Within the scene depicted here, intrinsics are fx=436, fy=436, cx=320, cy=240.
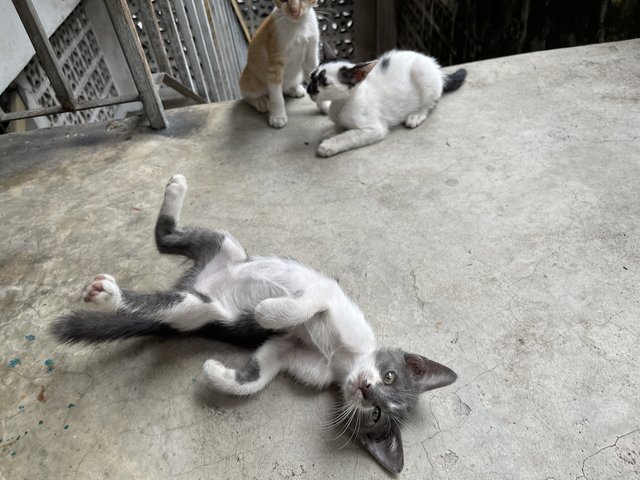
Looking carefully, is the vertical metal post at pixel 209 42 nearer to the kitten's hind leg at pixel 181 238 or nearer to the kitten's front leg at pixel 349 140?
the kitten's front leg at pixel 349 140

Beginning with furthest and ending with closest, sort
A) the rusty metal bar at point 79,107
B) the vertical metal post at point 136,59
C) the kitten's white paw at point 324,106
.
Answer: the kitten's white paw at point 324,106 → the rusty metal bar at point 79,107 → the vertical metal post at point 136,59

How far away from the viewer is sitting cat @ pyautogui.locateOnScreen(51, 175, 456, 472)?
4.38 feet

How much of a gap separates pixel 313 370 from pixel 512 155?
5.42 ft

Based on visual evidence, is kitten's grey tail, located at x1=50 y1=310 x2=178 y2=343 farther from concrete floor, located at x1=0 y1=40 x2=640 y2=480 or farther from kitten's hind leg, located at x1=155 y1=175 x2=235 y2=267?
kitten's hind leg, located at x1=155 y1=175 x2=235 y2=267

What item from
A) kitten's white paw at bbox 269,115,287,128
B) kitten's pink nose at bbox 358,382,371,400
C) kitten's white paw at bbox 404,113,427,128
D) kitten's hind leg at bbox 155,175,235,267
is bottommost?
kitten's pink nose at bbox 358,382,371,400

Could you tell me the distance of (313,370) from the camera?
1472mm

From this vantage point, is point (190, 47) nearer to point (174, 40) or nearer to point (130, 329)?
point (174, 40)

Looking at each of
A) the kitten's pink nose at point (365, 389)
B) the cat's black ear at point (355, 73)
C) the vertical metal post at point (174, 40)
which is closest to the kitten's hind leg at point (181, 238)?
the kitten's pink nose at point (365, 389)

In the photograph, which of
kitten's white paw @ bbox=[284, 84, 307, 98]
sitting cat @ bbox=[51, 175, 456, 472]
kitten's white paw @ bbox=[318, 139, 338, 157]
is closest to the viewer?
sitting cat @ bbox=[51, 175, 456, 472]

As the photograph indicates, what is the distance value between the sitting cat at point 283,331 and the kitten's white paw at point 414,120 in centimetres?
141

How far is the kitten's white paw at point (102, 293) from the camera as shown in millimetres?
1367

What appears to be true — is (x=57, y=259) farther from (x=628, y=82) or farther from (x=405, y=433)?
(x=628, y=82)

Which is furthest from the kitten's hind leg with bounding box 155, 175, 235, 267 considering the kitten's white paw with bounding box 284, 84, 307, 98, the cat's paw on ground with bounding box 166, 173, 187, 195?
the kitten's white paw with bounding box 284, 84, 307, 98

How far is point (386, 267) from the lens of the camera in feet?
5.99
